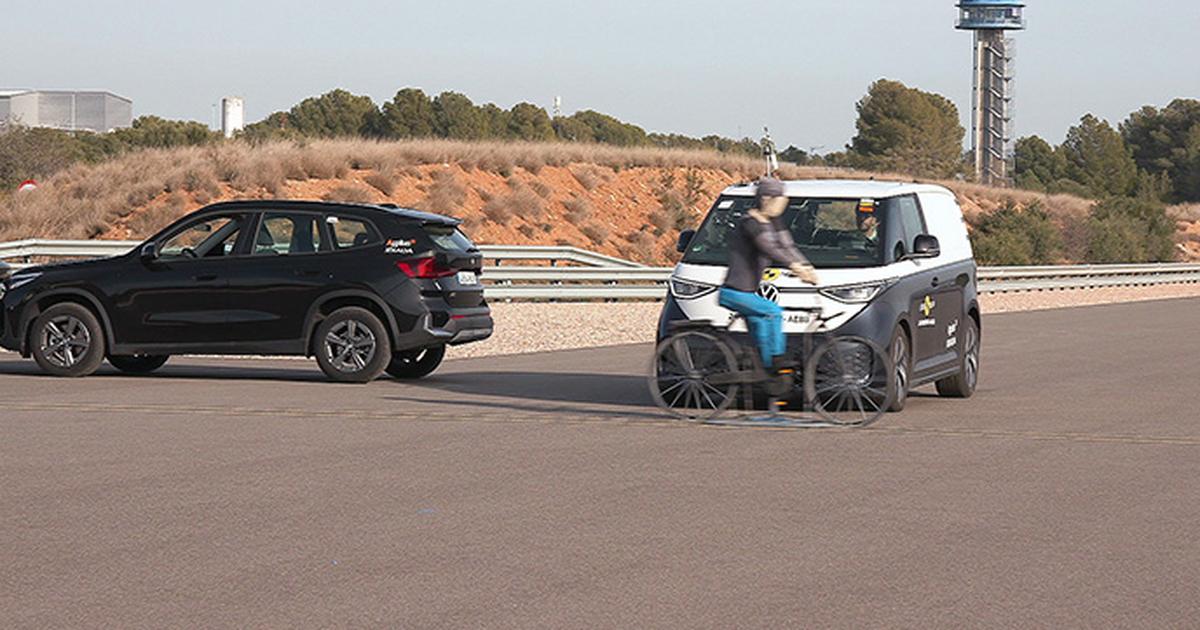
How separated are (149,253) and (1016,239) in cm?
4488

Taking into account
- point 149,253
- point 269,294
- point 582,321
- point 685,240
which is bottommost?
point 582,321

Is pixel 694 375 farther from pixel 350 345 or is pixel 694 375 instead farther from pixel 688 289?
pixel 350 345

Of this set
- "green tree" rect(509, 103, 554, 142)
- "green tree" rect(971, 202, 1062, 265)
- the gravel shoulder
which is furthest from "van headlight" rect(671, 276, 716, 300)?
"green tree" rect(509, 103, 554, 142)

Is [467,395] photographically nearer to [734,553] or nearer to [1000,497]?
[1000,497]

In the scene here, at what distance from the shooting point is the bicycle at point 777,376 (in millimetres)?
13562

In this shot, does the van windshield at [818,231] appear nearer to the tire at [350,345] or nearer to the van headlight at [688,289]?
the van headlight at [688,289]

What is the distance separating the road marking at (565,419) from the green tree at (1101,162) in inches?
4291

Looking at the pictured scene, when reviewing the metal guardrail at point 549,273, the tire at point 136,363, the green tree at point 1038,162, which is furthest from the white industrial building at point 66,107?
the tire at point 136,363

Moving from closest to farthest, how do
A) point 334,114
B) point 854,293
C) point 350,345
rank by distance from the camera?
point 854,293, point 350,345, point 334,114

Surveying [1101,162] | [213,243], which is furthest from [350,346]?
[1101,162]

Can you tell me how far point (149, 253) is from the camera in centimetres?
1708

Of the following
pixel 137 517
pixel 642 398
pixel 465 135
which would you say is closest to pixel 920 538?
pixel 137 517

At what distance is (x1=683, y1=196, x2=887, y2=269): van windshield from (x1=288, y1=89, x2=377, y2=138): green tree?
276 feet

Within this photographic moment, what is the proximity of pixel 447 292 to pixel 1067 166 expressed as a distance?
127459 mm
